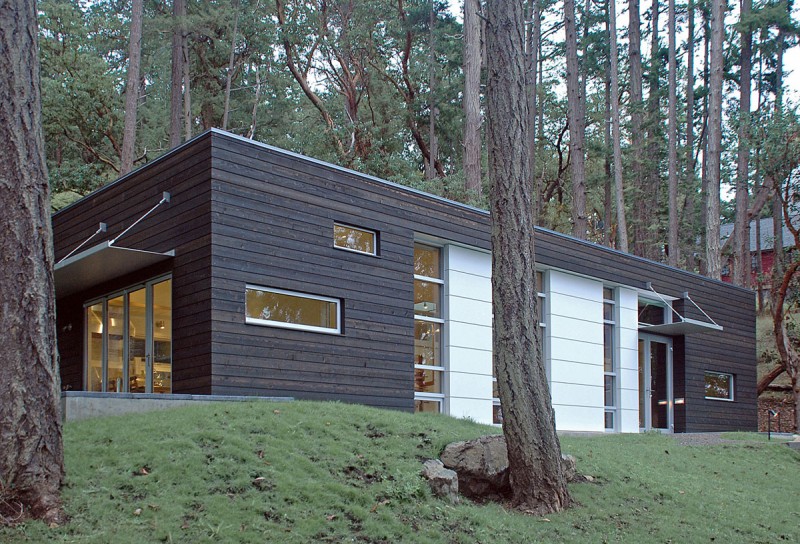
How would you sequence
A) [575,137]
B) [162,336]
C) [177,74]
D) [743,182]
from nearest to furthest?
[162,336]
[177,74]
[575,137]
[743,182]

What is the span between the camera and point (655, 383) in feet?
60.5

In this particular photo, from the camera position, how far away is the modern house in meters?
10.3

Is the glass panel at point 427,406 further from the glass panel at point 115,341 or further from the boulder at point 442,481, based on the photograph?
the boulder at point 442,481

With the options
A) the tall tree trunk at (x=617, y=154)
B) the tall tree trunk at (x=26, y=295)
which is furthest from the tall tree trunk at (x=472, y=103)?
the tall tree trunk at (x=26, y=295)

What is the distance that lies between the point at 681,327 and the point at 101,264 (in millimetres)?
12082

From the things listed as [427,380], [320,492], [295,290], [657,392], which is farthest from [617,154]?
[320,492]

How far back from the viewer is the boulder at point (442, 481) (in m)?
7.29

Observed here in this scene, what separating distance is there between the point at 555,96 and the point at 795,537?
2544 centimetres

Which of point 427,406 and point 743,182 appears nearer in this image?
point 427,406

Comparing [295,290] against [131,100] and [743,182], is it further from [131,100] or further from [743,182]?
[743,182]

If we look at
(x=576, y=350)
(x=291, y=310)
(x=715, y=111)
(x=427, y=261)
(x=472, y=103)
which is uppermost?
(x=715, y=111)

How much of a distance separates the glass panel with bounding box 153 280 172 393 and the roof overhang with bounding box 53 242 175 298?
439 mm

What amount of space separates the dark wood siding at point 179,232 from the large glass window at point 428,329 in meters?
3.81

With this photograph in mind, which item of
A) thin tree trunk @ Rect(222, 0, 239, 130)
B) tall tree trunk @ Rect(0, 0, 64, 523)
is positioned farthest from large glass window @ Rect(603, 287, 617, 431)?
thin tree trunk @ Rect(222, 0, 239, 130)
